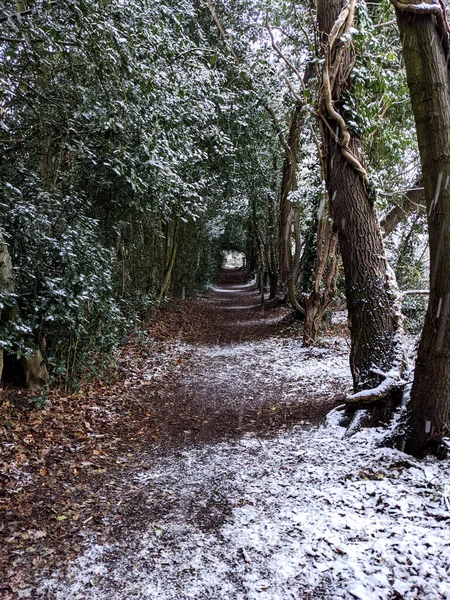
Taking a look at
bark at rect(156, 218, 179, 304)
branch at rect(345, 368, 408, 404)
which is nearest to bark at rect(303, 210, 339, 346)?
branch at rect(345, 368, 408, 404)

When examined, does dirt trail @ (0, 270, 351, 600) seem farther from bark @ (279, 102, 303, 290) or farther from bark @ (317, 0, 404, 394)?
bark @ (279, 102, 303, 290)

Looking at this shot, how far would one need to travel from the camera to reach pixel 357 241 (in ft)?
15.8

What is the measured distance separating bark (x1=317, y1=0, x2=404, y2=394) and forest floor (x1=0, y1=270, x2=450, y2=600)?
0.90 metres

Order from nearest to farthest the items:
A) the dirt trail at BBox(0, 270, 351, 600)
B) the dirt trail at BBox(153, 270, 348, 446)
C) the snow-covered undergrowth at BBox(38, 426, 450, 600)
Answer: the snow-covered undergrowth at BBox(38, 426, 450, 600), the dirt trail at BBox(0, 270, 351, 600), the dirt trail at BBox(153, 270, 348, 446)

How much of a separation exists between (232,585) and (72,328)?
415 cm

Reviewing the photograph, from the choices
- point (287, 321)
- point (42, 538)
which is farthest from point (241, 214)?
point (42, 538)

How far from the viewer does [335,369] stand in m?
7.57

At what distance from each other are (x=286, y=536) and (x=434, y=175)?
3095mm

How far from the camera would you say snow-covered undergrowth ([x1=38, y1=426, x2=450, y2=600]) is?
2498 millimetres

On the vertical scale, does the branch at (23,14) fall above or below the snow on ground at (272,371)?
above

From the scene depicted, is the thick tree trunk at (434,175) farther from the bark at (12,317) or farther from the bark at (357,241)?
the bark at (12,317)

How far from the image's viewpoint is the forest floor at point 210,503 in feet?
8.41

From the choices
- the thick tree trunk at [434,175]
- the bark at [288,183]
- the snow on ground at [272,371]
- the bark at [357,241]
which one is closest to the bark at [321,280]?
the snow on ground at [272,371]

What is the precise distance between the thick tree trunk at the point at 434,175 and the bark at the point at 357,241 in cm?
104
